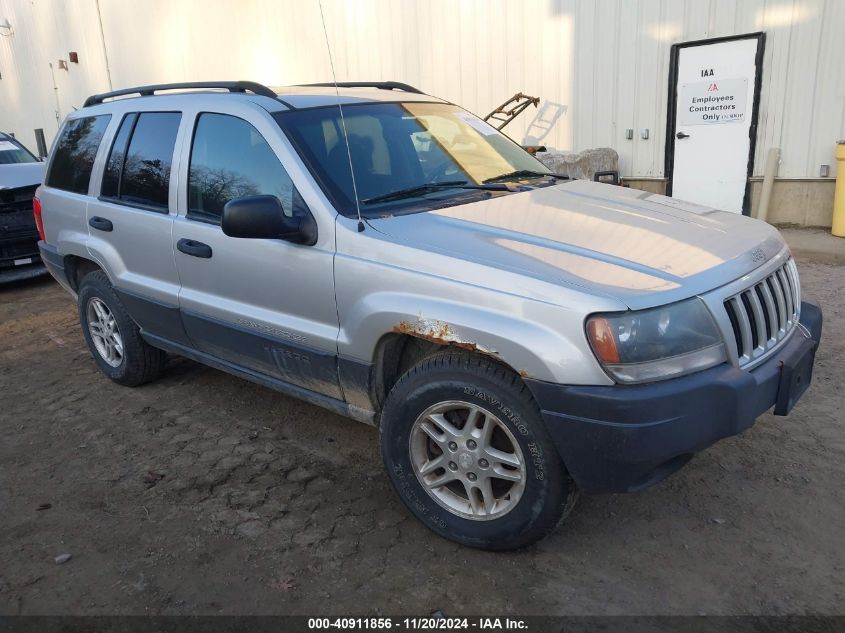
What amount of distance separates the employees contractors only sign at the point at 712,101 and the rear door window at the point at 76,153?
7677 mm

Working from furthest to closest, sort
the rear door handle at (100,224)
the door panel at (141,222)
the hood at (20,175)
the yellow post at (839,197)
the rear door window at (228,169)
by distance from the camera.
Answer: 1. the yellow post at (839,197)
2. the hood at (20,175)
3. the rear door handle at (100,224)
4. the door panel at (141,222)
5. the rear door window at (228,169)

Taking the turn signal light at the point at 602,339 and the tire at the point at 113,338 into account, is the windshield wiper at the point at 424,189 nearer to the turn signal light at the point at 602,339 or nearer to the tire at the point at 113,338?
the turn signal light at the point at 602,339

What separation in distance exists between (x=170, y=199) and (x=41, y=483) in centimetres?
164

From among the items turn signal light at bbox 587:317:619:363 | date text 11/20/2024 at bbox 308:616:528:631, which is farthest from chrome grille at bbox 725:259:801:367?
date text 11/20/2024 at bbox 308:616:528:631

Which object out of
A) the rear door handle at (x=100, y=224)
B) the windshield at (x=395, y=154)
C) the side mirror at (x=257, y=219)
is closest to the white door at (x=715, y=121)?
the windshield at (x=395, y=154)

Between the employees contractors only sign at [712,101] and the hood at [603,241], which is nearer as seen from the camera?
the hood at [603,241]

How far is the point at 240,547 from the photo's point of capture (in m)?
3.02

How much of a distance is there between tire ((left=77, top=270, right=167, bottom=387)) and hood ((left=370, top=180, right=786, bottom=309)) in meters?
2.38

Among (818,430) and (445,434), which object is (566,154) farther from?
(445,434)

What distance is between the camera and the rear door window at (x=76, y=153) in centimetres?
461

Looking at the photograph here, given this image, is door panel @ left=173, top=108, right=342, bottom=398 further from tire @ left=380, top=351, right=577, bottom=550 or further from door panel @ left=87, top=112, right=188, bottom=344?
tire @ left=380, top=351, right=577, bottom=550

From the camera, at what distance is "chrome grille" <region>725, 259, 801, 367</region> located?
264 cm

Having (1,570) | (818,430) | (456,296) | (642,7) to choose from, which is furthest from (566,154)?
(1,570)

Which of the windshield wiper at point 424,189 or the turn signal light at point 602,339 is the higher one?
the windshield wiper at point 424,189
